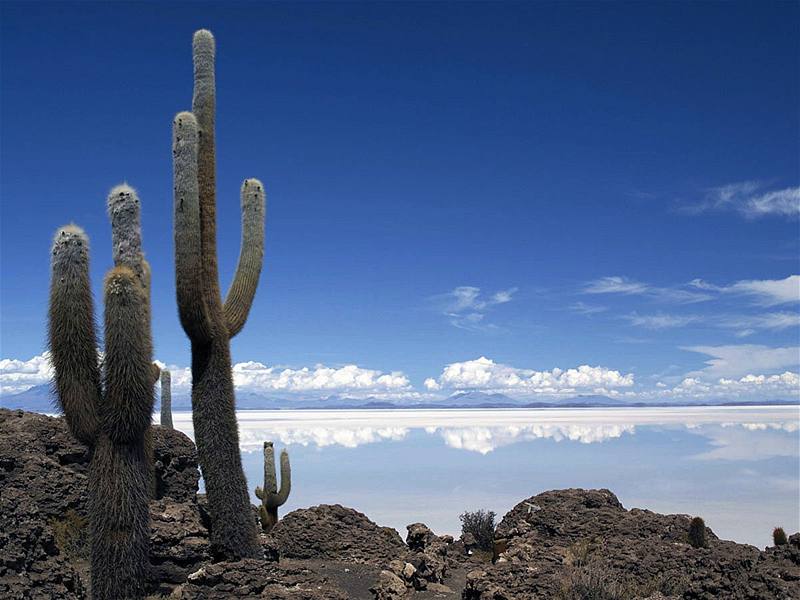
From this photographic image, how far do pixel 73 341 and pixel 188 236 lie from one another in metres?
2.49

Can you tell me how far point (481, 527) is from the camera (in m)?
15.8

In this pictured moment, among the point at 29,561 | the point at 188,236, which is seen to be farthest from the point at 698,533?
the point at 29,561

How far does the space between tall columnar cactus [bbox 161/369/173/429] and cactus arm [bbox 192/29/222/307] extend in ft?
22.6

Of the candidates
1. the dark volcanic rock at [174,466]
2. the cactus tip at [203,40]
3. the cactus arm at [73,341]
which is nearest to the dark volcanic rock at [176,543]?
the dark volcanic rock at [174,466]

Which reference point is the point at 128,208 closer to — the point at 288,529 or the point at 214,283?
the point at 214,283

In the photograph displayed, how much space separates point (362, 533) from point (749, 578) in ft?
23.1

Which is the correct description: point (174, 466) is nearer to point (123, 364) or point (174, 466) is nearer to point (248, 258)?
point (248, 258)

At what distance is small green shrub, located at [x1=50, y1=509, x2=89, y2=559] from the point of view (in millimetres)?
11680

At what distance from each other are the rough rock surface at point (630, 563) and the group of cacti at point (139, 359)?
170 inches

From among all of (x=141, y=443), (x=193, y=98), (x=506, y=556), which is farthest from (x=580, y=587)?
(x=193, y=98)

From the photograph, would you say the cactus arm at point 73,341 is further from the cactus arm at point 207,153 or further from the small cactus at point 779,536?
the small cactus at point 779,536

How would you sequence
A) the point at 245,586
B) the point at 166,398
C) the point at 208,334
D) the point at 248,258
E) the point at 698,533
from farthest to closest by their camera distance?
the point at 166,398 → the point at 248,258 → the point at 698,533 → the point at 208,334 → the point at 245,586

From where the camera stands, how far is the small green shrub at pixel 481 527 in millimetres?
15586

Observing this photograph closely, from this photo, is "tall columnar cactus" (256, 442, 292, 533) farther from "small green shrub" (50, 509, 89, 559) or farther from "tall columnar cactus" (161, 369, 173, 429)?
"small green shrub" (50, 509, 89, 559)
